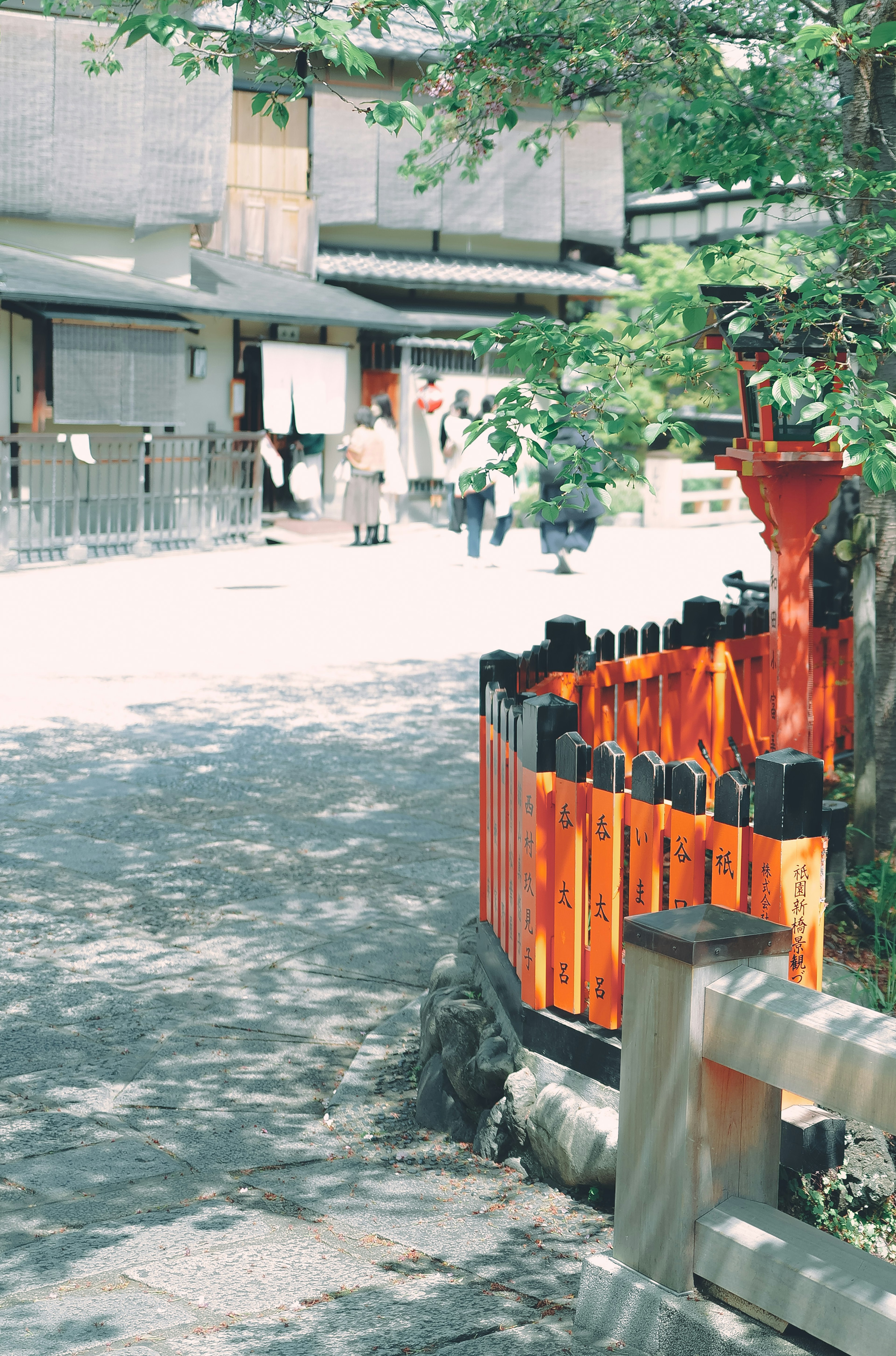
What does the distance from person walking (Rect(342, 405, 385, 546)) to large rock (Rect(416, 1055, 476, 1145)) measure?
17068mm

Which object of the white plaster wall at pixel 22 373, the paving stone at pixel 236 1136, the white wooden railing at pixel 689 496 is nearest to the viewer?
the paving stone at pixel 236 1136

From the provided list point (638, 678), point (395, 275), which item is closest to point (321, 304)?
point (395, 275)

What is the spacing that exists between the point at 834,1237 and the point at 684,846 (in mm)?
1130

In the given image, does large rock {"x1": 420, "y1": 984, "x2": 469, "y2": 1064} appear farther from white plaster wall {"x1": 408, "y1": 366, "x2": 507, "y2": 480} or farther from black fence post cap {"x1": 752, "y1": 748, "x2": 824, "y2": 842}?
white plaster wall {"x1": 408, "y1": 366, "x2": 507, "y2": 480}

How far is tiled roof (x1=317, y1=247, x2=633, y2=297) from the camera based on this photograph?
2672 cm

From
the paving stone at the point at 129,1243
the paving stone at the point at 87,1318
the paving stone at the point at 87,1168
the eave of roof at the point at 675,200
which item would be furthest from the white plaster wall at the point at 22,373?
the paving stone at the point at 87,1318

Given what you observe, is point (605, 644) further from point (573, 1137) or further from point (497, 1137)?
point (573, 1137)

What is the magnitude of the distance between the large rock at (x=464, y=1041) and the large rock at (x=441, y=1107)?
0.04 meters

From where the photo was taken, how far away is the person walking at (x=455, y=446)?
69.5ft

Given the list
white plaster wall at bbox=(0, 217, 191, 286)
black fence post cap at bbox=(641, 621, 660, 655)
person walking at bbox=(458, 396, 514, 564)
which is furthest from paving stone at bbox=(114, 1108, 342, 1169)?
white plaster wall at bbox=(0, 217, 191, 286)

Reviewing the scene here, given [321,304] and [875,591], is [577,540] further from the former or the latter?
[875,591]

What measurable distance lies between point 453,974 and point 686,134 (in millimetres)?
3744

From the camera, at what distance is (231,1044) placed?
506 centimetres

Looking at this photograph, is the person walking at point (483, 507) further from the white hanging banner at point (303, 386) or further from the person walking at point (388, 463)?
the white hanging banner at point (303, 386)
